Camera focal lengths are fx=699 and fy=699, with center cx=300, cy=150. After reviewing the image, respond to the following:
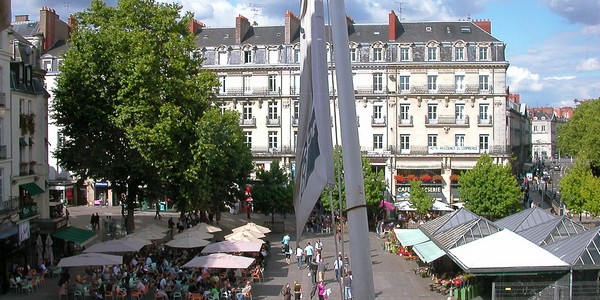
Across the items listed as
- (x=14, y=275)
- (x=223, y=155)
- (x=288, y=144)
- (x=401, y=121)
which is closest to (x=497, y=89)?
(x=401, y=121)

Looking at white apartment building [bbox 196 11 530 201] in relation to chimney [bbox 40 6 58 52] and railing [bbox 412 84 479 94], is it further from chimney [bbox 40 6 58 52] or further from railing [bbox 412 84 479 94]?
chimney [bbox 40 6 58 52]

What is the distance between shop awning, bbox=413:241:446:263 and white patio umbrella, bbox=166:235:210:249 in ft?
30.0

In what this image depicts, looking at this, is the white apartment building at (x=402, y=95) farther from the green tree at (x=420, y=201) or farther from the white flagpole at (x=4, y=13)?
the white flagpole at (x=4, y=13)

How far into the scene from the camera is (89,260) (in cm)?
2547

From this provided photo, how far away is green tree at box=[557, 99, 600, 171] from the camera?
214 ft

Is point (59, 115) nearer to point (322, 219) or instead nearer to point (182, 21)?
point (182, 21)

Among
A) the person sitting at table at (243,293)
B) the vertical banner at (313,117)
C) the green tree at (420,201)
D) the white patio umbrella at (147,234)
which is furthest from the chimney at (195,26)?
the vertical banner at (313,117)

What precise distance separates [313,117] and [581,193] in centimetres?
4483

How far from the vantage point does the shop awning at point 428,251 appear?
27.6m

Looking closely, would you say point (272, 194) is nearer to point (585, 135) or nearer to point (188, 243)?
point (188, 243)

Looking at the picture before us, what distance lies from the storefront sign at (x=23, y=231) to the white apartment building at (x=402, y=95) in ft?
100

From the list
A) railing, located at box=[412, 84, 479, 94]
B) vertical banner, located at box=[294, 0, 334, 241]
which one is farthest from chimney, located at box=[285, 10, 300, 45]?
vertical banner, located at box=[294, 0, 334, 241]

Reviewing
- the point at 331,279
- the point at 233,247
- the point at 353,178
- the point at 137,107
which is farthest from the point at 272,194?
the point at 353,178

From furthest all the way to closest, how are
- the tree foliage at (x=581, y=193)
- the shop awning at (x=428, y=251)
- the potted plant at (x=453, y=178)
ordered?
the potted plant at (x=453, y=178), the tree foliage at (x=581, y=193), the shop awning at (x=428, y=251)
